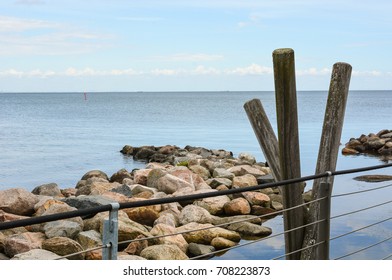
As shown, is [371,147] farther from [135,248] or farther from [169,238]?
[135,248]

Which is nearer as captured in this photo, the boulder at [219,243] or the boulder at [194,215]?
the boulder at [219,243]

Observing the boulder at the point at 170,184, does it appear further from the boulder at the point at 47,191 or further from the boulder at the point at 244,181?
the boulder at the point at 47,191

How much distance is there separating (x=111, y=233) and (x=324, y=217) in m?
2.21

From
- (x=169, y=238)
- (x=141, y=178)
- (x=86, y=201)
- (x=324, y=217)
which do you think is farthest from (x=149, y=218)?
(x=324, y=217)

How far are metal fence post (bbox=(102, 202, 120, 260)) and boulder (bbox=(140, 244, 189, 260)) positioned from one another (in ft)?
19.4

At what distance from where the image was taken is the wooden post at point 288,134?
5.32 meters

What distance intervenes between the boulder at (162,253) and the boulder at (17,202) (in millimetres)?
3920

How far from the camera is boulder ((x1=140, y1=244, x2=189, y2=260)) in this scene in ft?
30.0

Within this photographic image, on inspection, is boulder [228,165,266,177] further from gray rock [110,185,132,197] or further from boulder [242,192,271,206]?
gray rock [110,185,132,197]

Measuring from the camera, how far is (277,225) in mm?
13383

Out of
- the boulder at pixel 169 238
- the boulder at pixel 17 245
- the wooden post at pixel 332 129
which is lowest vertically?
the boulder at pixel 169 238

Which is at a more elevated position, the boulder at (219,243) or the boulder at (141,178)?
the boulder at (141,178)

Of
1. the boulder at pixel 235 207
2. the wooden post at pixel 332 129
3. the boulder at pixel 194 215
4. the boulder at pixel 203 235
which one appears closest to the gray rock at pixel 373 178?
the boulder at pixel 235 207

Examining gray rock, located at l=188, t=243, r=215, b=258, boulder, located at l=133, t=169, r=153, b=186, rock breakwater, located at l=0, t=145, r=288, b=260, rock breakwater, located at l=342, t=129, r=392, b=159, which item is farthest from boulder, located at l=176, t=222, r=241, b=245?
rock breakwater, located at l=342, t=129, r=392, b=159
